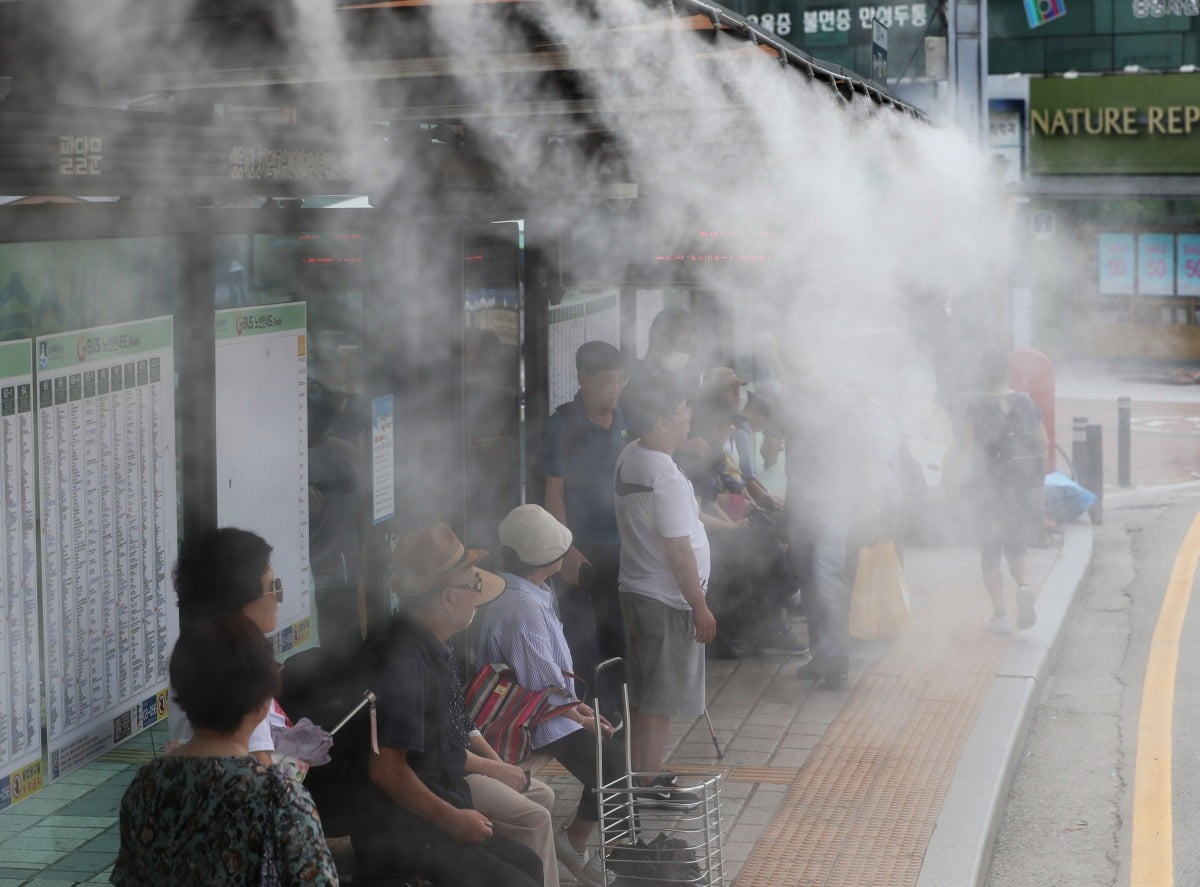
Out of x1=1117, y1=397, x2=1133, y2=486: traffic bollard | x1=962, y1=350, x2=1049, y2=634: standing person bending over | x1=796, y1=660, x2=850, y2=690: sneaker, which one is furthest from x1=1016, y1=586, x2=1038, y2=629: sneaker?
x1=1117, y1=397, x2=1133, y2=486: traffic bollard

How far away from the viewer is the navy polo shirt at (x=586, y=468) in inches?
235

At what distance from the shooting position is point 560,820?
206 inches

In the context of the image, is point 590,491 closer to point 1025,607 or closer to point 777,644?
point 777,644

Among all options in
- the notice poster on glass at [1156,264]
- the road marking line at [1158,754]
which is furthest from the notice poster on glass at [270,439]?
the notice poster on glass at [1156,264]

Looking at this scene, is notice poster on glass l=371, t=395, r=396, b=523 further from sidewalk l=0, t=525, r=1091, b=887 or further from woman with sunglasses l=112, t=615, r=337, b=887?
woman with sunglasses l=112, t=615, r=337, b=887

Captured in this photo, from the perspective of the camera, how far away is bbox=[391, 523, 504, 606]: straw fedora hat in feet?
12.5

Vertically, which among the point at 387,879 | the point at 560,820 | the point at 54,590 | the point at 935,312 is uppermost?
the point at 935,312

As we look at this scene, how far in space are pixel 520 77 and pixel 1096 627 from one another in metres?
5.64

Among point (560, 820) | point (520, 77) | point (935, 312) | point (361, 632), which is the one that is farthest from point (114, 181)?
point (935, 312)

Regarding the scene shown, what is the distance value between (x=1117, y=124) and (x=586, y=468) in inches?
859

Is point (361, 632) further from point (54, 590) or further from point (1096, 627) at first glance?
point (1096, 627)

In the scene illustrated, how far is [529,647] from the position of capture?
177 inches

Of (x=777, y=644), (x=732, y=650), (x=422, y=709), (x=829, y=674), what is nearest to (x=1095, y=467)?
(x=777, y=644)

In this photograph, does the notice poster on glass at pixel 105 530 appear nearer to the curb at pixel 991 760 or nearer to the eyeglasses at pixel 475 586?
the eyeglasses at pixel 475 586
